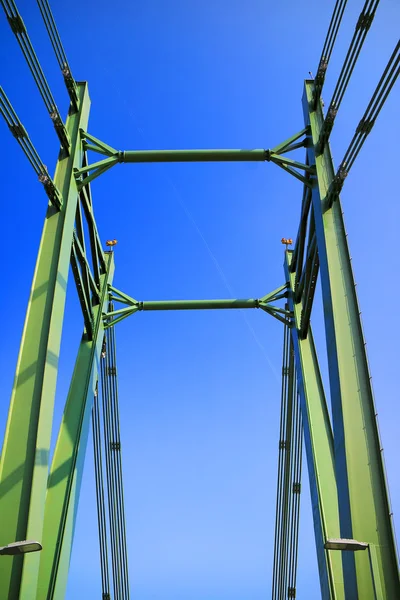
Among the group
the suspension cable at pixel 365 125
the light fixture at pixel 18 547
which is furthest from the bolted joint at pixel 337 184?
the light fixture at pixel 18 547

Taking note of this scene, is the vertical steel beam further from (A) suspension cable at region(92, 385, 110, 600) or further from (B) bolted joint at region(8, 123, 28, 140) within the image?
(A) suspension cable at region(92, 385, 110, 600)

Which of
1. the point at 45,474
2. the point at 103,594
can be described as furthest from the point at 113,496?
the point at 45,474

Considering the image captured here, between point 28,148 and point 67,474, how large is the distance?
232 inches

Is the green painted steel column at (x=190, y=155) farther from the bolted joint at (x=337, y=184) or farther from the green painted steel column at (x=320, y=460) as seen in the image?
the green painted steel column at (x=320, y=460)

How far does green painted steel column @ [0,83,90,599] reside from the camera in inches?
308

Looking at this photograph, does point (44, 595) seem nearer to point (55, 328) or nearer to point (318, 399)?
point (55, 328)

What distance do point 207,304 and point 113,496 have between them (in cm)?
558

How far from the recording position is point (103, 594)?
53.1 ft

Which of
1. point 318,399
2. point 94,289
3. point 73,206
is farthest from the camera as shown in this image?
point 94,289

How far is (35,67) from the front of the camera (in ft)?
32.2

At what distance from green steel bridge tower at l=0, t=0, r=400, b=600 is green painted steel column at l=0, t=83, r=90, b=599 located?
18mm

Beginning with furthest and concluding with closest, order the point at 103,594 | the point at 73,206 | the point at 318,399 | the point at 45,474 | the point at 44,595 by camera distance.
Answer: the point at 103,594 < the point at 318,399 < the point at 73,206 < the point at 44,595 < the point at 45,474

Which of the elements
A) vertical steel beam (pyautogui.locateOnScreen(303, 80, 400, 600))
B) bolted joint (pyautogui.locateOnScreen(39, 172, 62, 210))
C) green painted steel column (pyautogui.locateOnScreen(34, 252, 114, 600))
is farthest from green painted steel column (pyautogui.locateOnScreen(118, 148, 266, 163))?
green painted steel column (pyautogui.locateOnScreen(34, 252, 114, 600))

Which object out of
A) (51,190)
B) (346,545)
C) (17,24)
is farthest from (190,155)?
(346,545)
